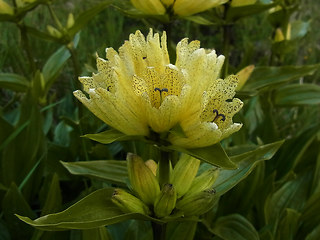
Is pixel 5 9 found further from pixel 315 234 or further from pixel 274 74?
pixel 315 234

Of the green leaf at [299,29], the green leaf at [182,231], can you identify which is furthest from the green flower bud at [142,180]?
the green leaf at [299,29]

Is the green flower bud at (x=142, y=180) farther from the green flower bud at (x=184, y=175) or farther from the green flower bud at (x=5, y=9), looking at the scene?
the green flower bud at (x=5, y=9)

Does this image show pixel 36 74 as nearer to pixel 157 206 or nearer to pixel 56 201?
pixel 56 201

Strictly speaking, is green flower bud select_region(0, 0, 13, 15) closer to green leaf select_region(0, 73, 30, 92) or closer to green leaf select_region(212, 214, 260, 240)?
green leaf select_region(0, 73, 30, 92)

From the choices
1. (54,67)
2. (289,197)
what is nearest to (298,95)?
(289,197)

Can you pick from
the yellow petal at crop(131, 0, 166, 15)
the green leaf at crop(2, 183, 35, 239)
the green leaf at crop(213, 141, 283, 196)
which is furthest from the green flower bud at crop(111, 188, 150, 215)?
the yellow petal at crop(131, 0, 166, 15)

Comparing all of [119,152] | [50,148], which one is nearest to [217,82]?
[50,148]
